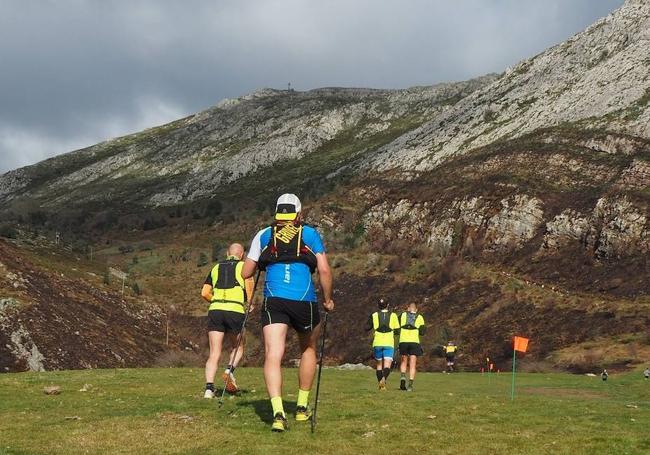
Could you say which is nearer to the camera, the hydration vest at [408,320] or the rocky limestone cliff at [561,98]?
the hydration vest at [408,320]

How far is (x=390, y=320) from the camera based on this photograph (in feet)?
62.8

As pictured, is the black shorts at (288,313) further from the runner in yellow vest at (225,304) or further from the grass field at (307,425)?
the runner in yellow vest at (225,304)

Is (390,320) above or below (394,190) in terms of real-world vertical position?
below

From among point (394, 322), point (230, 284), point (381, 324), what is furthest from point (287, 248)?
point (394, 322)

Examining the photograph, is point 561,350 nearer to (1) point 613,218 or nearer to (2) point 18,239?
(1) point 613,218

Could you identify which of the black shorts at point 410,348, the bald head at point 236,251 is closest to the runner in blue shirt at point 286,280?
the bald head at point 236,251

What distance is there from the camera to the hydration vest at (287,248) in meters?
8.85

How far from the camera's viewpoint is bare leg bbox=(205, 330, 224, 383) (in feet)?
42.6

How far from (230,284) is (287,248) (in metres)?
4.78

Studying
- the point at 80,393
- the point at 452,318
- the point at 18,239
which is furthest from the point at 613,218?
the point at 18,239

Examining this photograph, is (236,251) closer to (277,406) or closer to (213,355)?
(213,355)

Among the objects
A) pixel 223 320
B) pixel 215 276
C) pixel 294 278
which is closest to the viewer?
pixel 294 278

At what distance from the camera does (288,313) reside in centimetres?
885

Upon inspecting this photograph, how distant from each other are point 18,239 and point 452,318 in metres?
57.0
